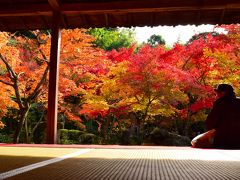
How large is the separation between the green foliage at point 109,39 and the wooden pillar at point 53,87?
12728 millimetres

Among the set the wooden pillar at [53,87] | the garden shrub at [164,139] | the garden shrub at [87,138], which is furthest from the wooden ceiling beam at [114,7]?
the garden shrub at [87,138]

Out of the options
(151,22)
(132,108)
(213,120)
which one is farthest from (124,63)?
(213,120)

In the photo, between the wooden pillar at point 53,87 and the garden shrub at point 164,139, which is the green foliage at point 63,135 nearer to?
the garden shrub at point 164,139

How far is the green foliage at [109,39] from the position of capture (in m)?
18.4

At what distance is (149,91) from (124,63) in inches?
53.8

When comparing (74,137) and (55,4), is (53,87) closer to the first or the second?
(55,4)

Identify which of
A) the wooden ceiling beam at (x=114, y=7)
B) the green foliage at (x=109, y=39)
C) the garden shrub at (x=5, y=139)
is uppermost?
the green foliage at (x=109, y=39)

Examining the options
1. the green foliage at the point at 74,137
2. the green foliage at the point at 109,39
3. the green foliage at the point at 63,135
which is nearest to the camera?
the green foliage at the point at 74,137

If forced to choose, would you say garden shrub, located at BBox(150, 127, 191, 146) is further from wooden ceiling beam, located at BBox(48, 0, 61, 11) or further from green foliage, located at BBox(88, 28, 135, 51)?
green foliage, located at BBox(88, 28, 135, 51)

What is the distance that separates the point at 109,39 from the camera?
19062 millimetres

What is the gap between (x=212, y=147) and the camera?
13.2 ft

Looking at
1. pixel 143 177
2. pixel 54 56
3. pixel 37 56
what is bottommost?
pixel 143 177

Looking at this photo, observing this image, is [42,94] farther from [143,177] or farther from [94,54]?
[143,177]

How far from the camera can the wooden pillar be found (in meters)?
5.17
